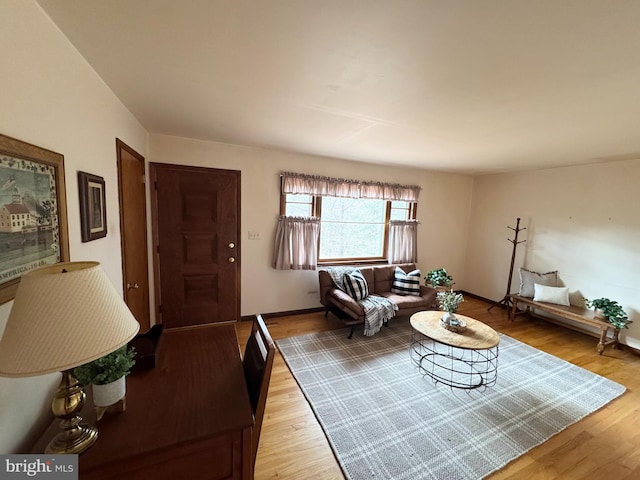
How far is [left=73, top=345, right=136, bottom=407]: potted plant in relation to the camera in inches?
36.5

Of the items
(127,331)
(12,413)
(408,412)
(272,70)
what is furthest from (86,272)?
(408,412)

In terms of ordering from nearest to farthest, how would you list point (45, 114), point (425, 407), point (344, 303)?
point (45, 114)
point (425, 407)
point (344, 303)

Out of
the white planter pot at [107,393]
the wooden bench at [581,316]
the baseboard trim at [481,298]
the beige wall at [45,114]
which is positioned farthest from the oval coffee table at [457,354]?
the beige wall at [45,114]

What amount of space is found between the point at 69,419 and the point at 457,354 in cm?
330

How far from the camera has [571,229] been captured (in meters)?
3.77

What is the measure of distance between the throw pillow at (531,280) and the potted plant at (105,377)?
4905 millimetres

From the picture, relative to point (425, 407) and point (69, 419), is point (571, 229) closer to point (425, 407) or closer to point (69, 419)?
point (425, 407)

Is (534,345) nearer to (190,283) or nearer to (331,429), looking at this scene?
(331,429)

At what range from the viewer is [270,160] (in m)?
3.51

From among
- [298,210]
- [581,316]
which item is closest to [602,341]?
[581,316]

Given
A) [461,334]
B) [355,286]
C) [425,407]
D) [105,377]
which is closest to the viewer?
[105,377]

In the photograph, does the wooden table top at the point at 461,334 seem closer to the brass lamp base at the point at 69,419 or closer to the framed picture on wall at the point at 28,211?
the brass lamp base at the point at 69,419

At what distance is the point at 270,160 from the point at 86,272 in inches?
119

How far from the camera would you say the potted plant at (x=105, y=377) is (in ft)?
3.04
